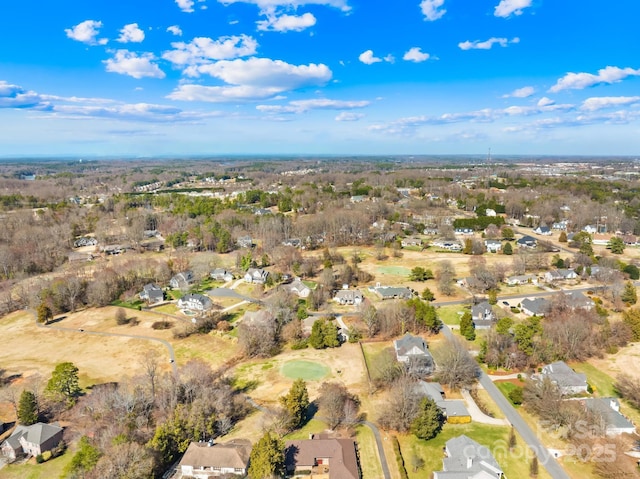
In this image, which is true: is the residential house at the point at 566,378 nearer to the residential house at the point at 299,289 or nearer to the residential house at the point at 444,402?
the residential house at the point at 444,402

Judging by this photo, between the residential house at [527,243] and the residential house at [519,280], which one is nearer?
the residential house at [519,280]

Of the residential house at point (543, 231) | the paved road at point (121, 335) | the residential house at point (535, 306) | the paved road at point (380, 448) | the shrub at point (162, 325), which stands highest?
the residential house at point (543, 231)

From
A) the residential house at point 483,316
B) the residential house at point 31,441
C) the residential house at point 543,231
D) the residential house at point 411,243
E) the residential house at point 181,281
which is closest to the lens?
the residential house at point 31,441

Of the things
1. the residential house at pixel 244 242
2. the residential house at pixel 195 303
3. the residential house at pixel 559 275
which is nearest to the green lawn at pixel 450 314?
the residential house at pixel 559 275

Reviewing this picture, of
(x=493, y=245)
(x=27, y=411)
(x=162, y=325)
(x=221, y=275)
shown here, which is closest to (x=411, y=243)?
(x=493, y=245)

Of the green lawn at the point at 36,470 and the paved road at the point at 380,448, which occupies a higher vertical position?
the paved road at the point at 380,448

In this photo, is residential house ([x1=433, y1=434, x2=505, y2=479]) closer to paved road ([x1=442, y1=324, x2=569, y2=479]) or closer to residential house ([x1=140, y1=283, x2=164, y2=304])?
paved road ([x1=442, y1=324, x2=569, y2=479])

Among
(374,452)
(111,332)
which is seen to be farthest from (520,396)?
(111,332)
